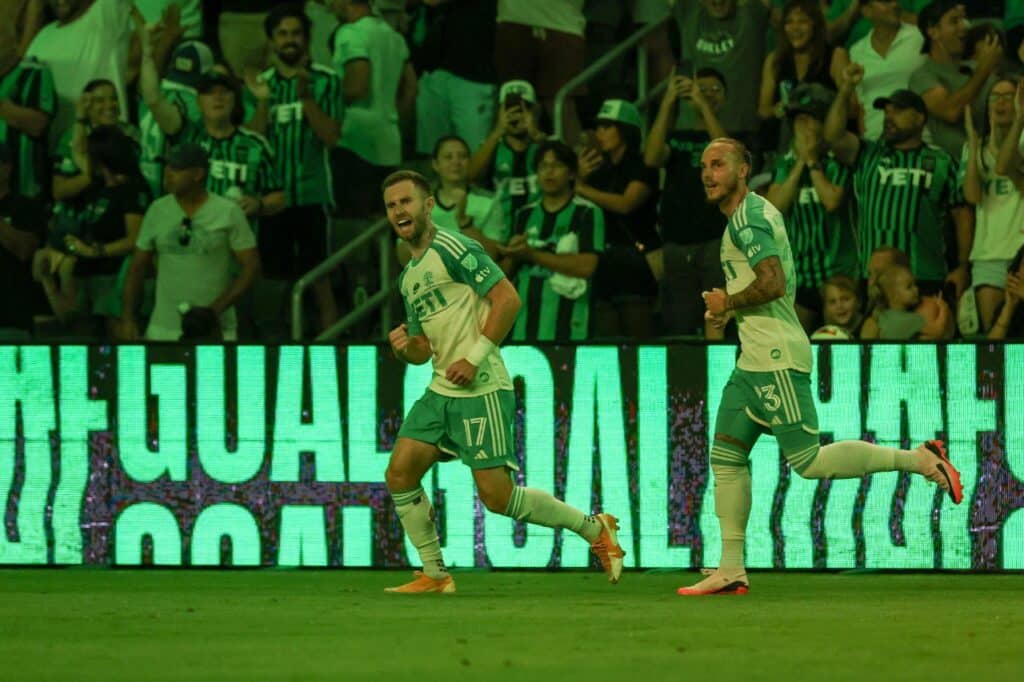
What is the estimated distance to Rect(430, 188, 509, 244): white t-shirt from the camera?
43.3 ft

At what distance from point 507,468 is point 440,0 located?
21.6 ft

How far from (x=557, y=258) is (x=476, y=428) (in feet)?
12.1

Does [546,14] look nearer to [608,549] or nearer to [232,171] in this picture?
[232,171]

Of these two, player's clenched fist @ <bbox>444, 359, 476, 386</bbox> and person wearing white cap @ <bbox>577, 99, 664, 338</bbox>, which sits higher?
person wearing white cap @ <bbox>577, 99, 664, 338</bbox>

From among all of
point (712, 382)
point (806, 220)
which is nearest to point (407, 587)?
point (712, 382)

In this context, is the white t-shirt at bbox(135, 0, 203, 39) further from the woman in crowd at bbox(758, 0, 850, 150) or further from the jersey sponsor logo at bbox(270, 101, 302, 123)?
the woman in crowd at bbox(758, 0, 850, 150)

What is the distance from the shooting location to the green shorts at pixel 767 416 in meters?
A: 9.04

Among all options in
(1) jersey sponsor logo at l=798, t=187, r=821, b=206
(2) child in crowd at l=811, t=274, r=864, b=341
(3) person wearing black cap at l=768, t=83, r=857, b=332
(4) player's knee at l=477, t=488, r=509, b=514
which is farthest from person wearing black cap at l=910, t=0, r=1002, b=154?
(4) player's knee at l=477, t=488, r=509, b=514

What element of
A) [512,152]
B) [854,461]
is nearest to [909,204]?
[512,152]

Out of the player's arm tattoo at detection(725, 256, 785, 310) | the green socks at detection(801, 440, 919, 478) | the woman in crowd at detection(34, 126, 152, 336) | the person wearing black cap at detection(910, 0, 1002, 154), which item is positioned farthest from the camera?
the woman in crowd at detection(34, 126, 152, 336)

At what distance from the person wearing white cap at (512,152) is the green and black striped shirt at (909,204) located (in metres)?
2.23

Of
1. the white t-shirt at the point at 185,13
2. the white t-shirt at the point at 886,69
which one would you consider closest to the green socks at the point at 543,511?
the white t-shirt at the point at 886,69

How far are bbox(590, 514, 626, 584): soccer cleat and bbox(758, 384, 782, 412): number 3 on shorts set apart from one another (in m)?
1.06

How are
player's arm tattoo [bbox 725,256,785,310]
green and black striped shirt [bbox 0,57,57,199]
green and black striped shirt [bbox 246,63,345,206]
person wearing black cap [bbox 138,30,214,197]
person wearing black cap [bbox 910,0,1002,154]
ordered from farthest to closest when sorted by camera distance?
green and black striped shirt [bbox 0,57,57,199] < person wearing black cap [bbox 138,30,214,197] < green and black striped shirt [bbox 246,63,345,206] < person wearing black cap [bbox 910,0,1002,154] < player's arm tattoo [bbox 725,256,785,310]
